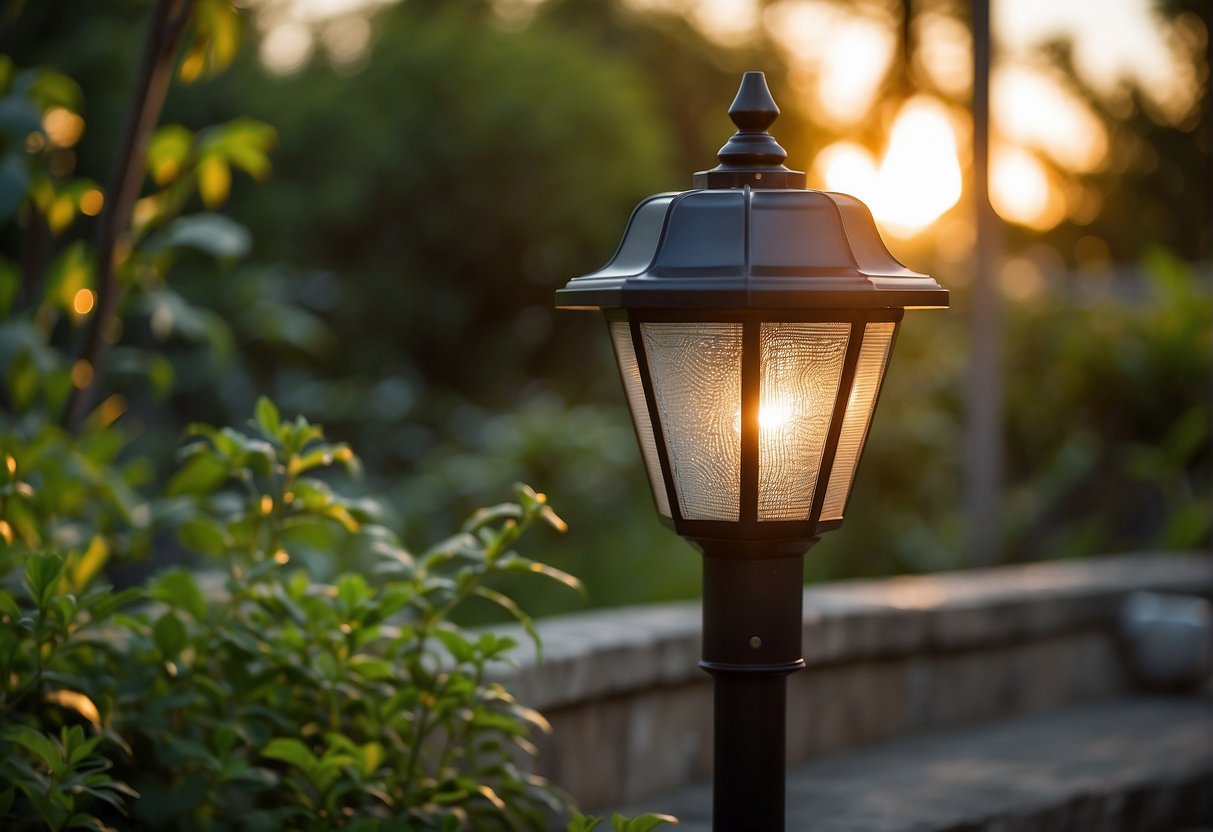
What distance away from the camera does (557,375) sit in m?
13.3

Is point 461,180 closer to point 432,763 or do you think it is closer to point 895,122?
point 895,122

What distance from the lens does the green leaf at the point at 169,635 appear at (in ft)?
8.40

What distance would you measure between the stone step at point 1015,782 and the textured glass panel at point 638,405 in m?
1.50

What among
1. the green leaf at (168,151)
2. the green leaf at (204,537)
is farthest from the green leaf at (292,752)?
the green leaf at (168,151)

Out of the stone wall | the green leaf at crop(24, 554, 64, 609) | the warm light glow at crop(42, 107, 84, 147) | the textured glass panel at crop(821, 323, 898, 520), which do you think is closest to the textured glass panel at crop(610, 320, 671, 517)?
the textured glass panel at crop(821, 323, 898, 520)

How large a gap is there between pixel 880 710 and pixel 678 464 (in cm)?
272

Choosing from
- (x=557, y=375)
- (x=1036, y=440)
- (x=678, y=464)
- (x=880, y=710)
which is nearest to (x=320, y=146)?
(x=557, y=375)

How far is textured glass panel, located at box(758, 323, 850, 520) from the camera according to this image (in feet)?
6.77

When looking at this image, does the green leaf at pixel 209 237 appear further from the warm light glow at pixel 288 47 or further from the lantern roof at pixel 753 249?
the warm light glow at pixel 288 47

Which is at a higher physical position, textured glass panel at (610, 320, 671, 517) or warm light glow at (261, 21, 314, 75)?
warm light glow at (261, 21, 314, 75)

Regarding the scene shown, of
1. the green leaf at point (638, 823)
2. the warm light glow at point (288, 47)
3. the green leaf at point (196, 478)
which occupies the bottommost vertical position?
the green leaf at point (638, 823)

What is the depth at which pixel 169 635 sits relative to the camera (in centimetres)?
257

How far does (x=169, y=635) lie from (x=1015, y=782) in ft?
8.01

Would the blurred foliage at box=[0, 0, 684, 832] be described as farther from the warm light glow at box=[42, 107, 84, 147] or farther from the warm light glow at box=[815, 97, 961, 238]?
the warm light glow at box=[815, 97, 961, 238]
